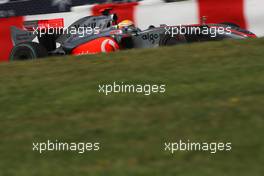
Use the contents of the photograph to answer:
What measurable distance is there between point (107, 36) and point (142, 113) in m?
4.29

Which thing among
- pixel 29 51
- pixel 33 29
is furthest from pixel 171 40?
pixel 33 29

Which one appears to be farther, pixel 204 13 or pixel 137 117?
pixel 204 13

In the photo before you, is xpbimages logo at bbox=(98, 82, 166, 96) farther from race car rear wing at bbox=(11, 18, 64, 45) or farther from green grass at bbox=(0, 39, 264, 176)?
race car rear wing at bbox=(11, 18, 64, 45)

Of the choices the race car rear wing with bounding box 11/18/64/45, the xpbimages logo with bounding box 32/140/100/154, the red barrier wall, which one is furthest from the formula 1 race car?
the xpbimages logo with bounding box 32/140/100/154

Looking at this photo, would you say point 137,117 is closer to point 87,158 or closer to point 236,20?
point 87,158

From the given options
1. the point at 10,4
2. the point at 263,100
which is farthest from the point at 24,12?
the point at 263,100

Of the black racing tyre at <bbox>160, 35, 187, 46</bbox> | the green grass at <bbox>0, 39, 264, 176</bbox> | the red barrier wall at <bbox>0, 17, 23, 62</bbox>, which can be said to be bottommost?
the red barrier wall at <bbox>0, 17, 23, 62</bbox>

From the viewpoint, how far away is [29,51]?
364 inches

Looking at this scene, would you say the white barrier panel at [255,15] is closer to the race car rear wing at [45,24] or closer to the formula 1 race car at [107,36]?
the formula 1 race car at [107,36]

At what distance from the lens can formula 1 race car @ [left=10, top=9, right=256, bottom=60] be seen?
8.39 metres

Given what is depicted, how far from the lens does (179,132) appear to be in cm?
424

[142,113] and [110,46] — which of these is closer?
[142,113]

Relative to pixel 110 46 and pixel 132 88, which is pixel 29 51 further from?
pixel 132 88

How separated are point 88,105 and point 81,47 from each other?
424 cm
